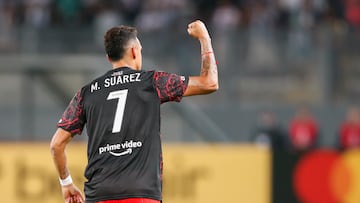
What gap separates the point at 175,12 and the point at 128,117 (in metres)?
11.6

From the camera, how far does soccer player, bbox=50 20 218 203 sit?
22.5ft

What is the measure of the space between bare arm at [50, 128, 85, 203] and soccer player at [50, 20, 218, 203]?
197 millimetres

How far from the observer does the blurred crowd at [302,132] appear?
16.5 meters

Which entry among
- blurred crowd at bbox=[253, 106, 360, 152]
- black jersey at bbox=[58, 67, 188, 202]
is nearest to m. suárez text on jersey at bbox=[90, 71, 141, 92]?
black jersey at bbox=[58, 67, 188, 202]

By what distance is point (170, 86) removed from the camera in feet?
22.6

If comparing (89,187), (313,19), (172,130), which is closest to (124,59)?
(89,187)

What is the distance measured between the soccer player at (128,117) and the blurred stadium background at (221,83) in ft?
22.4

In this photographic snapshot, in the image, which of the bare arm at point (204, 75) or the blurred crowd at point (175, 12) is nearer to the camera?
the bare arm at point (204, 75)

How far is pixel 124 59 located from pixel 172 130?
8557 mm

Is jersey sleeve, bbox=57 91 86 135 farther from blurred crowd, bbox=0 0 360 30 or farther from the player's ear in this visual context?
blurred crowd, bbox=0 0 360 30

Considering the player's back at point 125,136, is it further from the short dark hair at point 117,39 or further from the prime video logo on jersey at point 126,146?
the short dark hair at point 117,39

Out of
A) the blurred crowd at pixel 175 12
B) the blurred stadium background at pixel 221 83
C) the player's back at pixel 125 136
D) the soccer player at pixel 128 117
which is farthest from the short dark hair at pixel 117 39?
the blurred crowd at pixel 175 12

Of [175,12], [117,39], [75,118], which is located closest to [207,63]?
[117,39]

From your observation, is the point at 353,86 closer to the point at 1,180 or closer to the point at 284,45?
the point at 284,45
